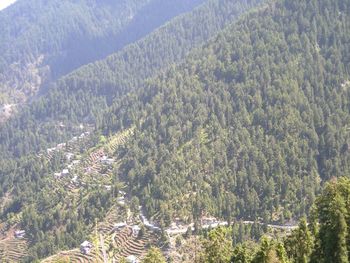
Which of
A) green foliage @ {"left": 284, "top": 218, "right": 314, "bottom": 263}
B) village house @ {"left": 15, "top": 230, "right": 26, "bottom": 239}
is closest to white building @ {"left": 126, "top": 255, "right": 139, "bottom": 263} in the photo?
village house @ {"left": 15, "top": 230, "right": 26, "bottom": 239}

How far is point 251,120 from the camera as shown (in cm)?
13738

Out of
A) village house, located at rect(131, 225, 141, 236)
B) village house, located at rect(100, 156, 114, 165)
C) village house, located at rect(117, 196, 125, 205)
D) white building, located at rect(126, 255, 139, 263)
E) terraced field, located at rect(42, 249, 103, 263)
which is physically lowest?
white building, located at rect(126, 255, 139, 263)

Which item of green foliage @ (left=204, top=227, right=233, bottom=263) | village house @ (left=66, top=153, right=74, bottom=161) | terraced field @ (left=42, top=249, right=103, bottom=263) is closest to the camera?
green foliage @ (left=204, top=227, right=233, bottom=263)

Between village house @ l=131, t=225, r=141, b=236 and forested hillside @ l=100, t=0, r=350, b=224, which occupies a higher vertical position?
forested hillside @ l=100, t=0, r=350, b=224

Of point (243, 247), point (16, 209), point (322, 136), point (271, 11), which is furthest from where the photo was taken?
point (271, 11)

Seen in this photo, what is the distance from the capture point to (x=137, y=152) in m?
141

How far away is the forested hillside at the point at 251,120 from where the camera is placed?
116 meters

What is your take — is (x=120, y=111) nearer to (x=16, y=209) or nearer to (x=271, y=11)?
(x=16, y=209)

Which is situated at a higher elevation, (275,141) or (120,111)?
(120,111)

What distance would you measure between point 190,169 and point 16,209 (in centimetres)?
5700

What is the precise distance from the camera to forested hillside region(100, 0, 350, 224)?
116000 millimetres

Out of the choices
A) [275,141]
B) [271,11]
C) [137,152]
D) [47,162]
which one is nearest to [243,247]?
[275,141]

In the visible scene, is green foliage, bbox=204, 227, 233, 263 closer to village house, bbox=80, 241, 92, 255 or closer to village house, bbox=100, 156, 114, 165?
village house, bbox=80, 241, 92, 255

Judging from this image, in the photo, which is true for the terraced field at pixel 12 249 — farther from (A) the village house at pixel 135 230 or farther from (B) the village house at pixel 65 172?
(A) the village house at pixel 135 230
